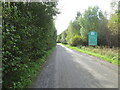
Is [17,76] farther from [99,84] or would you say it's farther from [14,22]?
[99,84]

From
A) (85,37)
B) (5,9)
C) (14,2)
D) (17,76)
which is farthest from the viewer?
(85,37)

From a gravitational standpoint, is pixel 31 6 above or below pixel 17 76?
above

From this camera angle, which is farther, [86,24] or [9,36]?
[86,24]

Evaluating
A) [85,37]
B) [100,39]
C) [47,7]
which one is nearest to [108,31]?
[100,39]

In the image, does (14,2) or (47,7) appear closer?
(14,2)

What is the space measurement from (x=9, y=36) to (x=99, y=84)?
3.53 meters

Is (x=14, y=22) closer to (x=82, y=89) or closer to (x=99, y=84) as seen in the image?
(x=82, y=89)

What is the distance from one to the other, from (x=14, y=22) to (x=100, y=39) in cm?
1735

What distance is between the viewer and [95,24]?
52.1 ft

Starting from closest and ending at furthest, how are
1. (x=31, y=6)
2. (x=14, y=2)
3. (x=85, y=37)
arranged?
(x=14, y=2), (x=31, y=6), (x=85, y=37)

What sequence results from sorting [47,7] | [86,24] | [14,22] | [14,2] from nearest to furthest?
[14,22] → [14,2] → [47,7] → [86,24]

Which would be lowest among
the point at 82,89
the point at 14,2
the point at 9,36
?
the point at 82,89

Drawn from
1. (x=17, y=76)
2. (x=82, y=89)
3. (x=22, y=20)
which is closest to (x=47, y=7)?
(x=22, y=20)

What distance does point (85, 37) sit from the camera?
54.0ft
